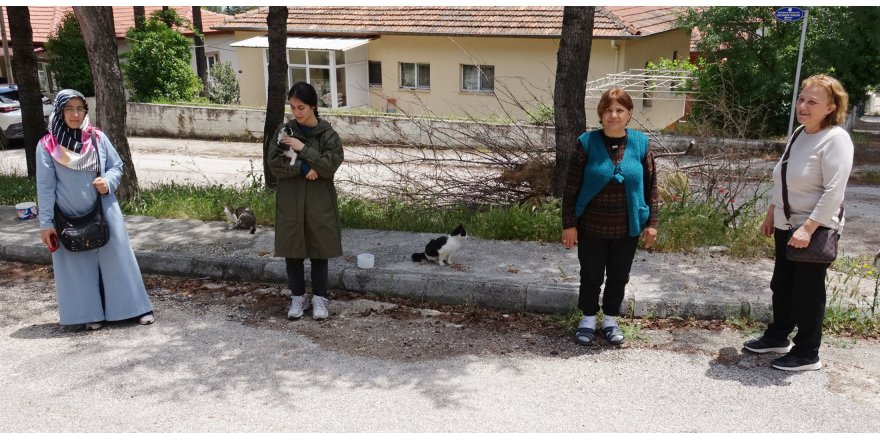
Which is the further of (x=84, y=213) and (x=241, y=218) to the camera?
(x=241, y=218)

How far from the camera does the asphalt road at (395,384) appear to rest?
397 centimetres

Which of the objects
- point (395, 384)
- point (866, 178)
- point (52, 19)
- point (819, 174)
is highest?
point (52, 19)

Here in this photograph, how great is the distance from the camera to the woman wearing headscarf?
203 inches

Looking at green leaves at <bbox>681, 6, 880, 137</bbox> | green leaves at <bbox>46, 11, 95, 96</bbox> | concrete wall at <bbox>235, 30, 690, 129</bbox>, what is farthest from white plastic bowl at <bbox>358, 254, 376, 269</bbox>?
green leaves at <bbox>46, 11, 95, 96</bbox>

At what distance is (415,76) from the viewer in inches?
934

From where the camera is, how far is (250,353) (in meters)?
4.98

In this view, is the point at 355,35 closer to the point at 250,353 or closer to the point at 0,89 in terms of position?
the point at 0,89

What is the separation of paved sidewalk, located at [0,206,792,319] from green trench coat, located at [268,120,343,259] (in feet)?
3.05

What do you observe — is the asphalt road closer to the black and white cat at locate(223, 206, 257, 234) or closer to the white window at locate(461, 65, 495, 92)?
the black and white cat at locate(223, 206, 257, 234)

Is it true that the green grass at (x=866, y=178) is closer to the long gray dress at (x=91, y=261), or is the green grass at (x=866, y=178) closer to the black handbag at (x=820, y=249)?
the black handbag at (x=820, y=249)

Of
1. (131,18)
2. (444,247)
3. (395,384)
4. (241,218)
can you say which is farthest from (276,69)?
(131,18)

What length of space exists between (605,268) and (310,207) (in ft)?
7.25

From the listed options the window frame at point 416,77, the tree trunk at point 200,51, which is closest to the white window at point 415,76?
the window frame at point 416,77

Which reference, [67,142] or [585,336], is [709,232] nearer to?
[585,336]
